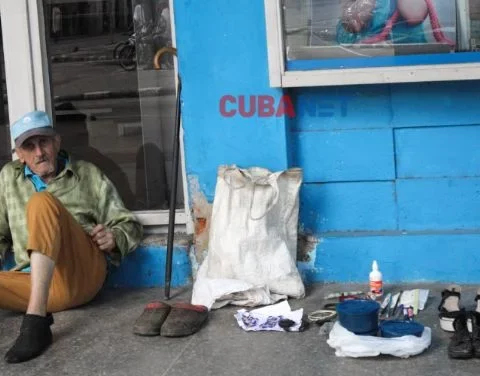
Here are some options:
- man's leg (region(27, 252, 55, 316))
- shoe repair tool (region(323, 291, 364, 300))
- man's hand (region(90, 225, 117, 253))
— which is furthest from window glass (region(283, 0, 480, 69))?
man's leg (region(27, 252, 55, 316))

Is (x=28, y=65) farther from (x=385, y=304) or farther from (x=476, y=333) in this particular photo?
(x=476, y=333)

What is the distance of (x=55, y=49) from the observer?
546 centimetres

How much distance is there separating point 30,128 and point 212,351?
1.39 m

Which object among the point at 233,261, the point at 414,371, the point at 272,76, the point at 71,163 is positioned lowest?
the point at 414,371

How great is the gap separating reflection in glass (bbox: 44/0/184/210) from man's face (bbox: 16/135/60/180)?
1.79 feet

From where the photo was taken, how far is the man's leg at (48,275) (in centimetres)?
450

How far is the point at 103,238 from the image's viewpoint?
4.97m

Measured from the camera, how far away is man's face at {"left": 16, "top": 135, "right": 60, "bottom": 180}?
4.96 metres

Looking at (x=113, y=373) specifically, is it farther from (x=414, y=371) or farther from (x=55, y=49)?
(x=55, y=49)

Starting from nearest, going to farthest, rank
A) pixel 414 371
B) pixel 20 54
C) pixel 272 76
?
1. pixel 414 371
2. pixel 272 76
3. pixel 20 54

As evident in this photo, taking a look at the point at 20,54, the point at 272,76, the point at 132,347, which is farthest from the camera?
the point at 20,54

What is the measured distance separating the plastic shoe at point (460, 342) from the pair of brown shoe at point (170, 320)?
114 centimetres

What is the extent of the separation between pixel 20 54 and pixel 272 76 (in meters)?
1.38

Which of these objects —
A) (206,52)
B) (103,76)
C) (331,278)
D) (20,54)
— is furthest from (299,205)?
(20,54)
